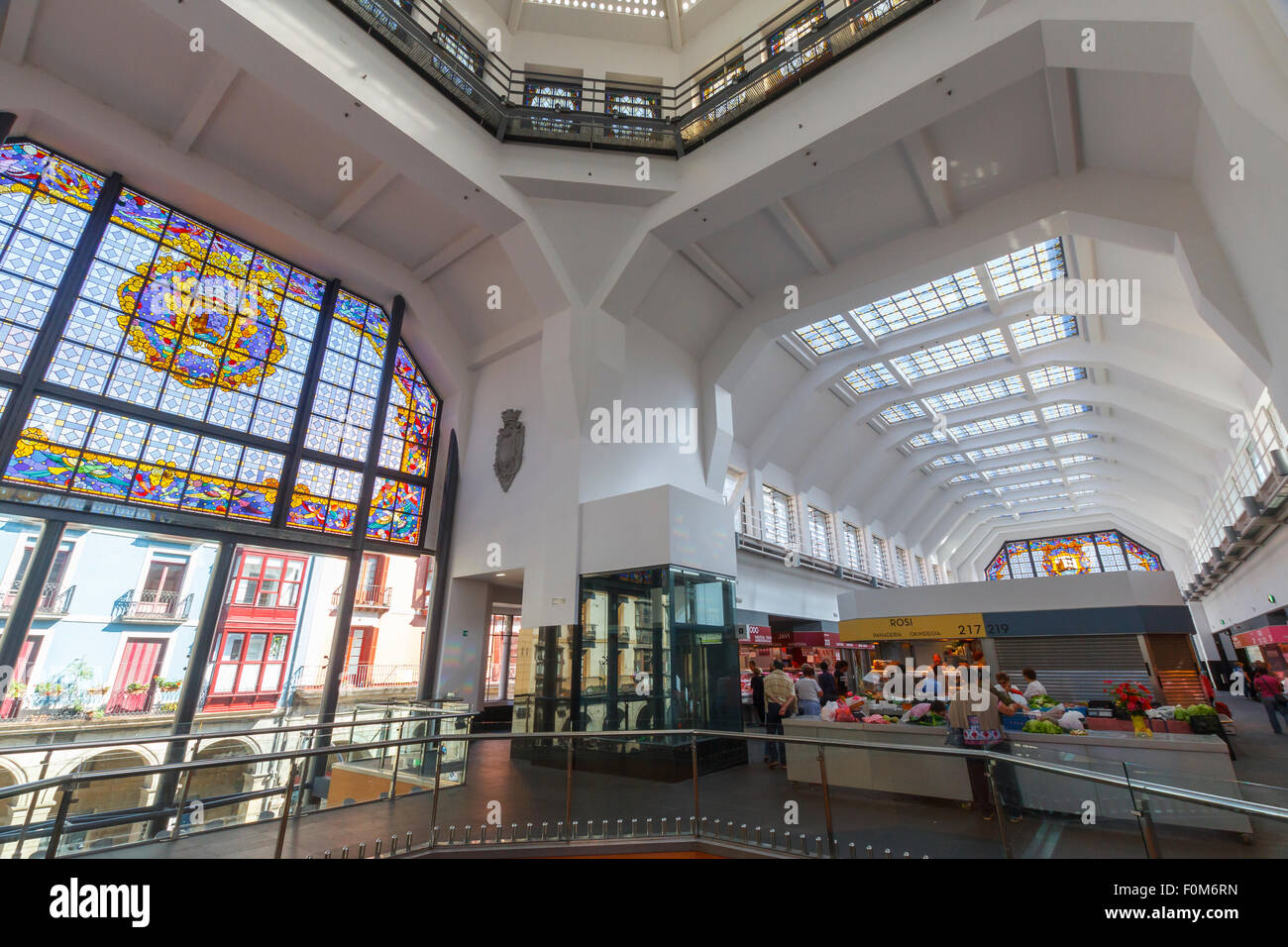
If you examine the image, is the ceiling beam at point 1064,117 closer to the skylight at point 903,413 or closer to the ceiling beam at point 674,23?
the ceiling beam at point 674,23

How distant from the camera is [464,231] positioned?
1152 cm

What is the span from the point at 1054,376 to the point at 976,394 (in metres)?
2.15

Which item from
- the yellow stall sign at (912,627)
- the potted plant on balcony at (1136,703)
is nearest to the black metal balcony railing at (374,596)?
the yellow stall sign at (912,627)

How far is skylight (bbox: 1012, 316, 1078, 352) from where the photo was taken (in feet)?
47.8

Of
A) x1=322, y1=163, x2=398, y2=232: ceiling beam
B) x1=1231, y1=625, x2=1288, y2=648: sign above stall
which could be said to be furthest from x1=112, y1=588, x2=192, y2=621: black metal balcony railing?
x1=1231, y1=625, x2=1288, y2=648: sign above stall

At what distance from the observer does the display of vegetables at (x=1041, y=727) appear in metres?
6.39

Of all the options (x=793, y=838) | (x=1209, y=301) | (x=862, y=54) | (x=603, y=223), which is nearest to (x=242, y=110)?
(x=603, y=223)

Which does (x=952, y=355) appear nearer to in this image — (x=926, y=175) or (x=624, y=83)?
(x=926, y=175)

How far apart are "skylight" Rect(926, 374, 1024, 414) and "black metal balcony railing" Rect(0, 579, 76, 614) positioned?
20.3 m

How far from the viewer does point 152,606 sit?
872 centimetres

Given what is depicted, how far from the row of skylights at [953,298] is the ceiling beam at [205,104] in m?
12.4

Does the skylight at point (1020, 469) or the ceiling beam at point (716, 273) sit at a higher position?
the skylight at point (1020, 469)

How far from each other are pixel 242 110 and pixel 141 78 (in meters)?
1.28

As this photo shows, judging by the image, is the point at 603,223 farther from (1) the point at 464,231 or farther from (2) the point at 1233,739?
(2) the point at 1233,739
